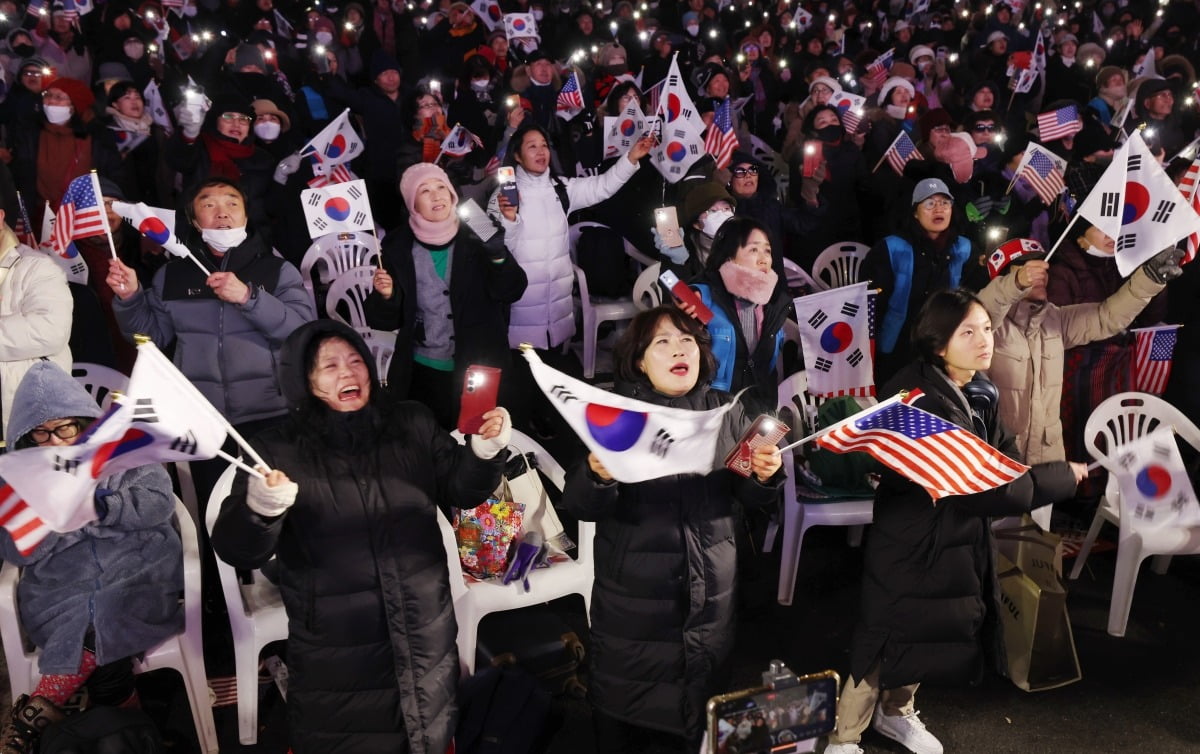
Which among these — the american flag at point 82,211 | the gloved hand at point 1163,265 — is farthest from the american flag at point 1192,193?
the american flag at point 82,211

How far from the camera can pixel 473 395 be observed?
8.59 ft

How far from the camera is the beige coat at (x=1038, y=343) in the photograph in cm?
468

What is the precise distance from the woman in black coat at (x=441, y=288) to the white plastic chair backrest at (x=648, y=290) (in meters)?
1.88

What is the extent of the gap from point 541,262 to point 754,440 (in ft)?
10.9

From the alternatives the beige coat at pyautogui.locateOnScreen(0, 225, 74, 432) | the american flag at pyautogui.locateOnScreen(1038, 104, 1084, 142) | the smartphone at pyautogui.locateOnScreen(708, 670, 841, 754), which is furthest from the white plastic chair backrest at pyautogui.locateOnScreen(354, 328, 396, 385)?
the american flag at pyautogui.locateOnScreen(1038, 104, 1084, 142)

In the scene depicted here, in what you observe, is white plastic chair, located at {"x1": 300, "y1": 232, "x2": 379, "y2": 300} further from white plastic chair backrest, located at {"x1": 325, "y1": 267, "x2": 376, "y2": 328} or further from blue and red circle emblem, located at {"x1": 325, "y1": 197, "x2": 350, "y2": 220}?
blue and red circle emblem, located at {"x1": 325, "y1": 197, "x2": 350, "y2": 220}

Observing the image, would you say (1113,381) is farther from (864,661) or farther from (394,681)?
(394,681)

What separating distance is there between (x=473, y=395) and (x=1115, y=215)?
369 centimetres

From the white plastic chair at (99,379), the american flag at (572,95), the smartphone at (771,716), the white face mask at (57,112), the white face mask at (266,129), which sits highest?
the american flag at (572,95)

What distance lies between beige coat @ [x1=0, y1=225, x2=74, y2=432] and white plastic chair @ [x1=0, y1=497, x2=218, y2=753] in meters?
0.99

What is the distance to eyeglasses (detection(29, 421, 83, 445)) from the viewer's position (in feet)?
10.7

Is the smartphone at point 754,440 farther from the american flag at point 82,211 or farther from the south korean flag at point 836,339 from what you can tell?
the american flag at point 82,211

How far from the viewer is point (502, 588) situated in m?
3.78

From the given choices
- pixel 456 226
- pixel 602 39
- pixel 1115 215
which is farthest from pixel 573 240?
pixel 602 39
